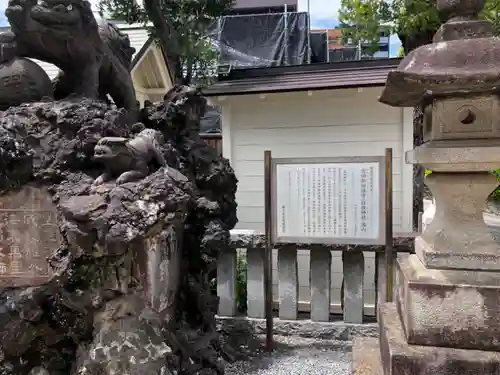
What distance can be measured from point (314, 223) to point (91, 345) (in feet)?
7.76

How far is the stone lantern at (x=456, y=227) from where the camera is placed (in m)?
2.51

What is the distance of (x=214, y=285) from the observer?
5480 millimetres

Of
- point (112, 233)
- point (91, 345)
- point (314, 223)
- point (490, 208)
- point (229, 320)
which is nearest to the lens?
point (112, 233)

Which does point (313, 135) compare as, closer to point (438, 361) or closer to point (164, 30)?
point (164, 30)

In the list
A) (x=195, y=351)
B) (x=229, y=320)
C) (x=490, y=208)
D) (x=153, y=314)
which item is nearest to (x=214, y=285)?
(x=229, y=320)

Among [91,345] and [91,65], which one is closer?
[91,345]

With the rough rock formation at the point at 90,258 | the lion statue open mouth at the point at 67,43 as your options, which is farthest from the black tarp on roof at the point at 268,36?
the rough rock formation at the point at 90,258

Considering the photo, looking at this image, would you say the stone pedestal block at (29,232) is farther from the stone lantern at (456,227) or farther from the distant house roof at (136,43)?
the distant house roof at (136,43)

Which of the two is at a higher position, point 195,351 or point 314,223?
point 314,223

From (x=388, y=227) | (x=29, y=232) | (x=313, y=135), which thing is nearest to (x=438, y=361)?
(x=388, y=227)

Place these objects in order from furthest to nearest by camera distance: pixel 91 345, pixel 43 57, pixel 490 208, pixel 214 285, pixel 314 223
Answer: pixel 490 208 < pixel 214 285 < pixel 314 223 < pixel 43 57 < pixel 91 345

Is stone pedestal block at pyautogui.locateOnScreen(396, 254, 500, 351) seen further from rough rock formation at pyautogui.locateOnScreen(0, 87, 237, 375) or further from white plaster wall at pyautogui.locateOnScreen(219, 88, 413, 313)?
white plaster wall at pyautogui.locateOnScreen(219, 88, 413, 313)

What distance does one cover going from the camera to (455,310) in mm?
2619

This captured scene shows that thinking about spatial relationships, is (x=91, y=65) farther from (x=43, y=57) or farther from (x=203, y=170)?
(x=203, y=170)
